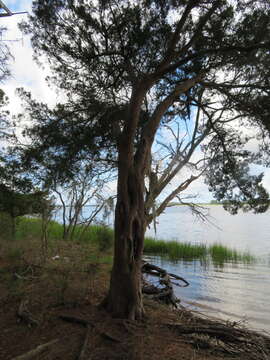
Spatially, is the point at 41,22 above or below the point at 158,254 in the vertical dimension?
above

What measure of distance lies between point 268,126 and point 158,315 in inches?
144

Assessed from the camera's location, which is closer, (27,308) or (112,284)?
(112,284)

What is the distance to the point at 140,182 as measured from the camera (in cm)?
379

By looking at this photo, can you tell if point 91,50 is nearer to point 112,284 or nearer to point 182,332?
Result: point 112,284

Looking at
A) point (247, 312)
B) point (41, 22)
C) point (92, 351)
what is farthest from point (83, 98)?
point (247, 312)

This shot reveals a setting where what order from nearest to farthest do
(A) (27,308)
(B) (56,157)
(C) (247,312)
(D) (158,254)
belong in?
(A) (27,308)
(B) (56,157)
(C) (247,312)
(D) (158,254)

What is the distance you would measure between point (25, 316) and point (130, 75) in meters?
3.96

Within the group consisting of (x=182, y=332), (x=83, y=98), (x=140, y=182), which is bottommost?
(x=182, y=332)

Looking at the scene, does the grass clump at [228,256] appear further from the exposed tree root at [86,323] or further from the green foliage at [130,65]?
the exposed tree root at [86,323]

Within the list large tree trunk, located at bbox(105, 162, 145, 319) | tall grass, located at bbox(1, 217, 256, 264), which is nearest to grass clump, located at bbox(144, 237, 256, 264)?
tall grass, located at bbox(1, 217, 256, 264)

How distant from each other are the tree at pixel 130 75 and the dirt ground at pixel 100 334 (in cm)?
38

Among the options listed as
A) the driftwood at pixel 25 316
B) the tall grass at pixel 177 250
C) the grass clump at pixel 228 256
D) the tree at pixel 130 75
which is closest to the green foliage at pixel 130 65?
the tree at pixel 130 75

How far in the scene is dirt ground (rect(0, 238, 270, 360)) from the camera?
2.89 metres

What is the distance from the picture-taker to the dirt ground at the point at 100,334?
2891 millimetres
